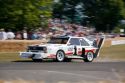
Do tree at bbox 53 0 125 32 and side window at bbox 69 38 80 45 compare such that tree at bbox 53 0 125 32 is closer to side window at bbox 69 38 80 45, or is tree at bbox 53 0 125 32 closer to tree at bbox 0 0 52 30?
tree at bbox 0 0 52 30

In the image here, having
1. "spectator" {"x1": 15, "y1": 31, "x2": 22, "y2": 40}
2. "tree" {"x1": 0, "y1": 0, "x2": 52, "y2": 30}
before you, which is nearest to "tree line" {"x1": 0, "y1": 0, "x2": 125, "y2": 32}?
"tree" {"x1": 0, "y1": 0, "x2": 52, "y2": 30}

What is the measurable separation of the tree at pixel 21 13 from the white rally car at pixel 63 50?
13.7 m

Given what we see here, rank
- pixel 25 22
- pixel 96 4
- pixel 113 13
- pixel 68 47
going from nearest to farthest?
pixel 68 47
pixel 25 22
pixel 113 13
pixel 96 4

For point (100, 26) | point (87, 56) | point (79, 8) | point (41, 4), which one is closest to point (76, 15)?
point (79, 8)

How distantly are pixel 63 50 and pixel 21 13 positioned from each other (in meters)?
15.5

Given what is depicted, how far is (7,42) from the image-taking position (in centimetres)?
4066

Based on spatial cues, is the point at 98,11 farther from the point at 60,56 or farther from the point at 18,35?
the point at 60,56

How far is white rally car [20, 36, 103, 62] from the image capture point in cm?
2847

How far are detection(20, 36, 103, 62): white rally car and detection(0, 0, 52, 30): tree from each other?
13693 mm

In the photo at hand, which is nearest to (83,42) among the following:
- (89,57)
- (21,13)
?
(89,57)

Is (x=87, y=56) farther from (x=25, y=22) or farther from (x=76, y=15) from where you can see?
(x=76, y=15)

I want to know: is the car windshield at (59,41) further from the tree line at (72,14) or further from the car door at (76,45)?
the tree line at (72,14)

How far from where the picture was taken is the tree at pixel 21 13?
1711 inches

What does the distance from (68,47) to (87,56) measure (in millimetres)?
1660
